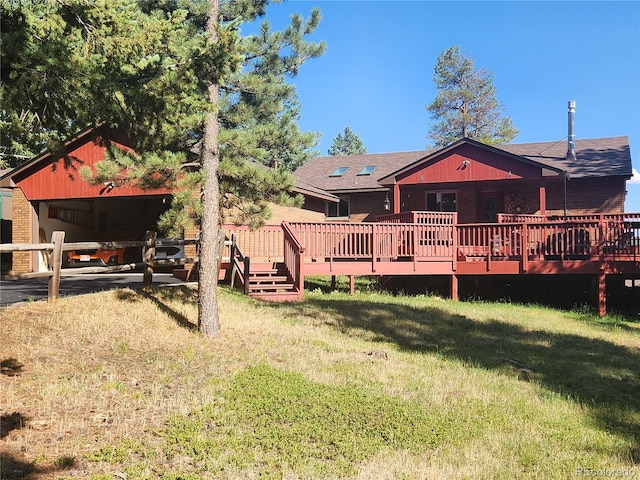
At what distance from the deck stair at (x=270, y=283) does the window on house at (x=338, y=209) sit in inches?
415

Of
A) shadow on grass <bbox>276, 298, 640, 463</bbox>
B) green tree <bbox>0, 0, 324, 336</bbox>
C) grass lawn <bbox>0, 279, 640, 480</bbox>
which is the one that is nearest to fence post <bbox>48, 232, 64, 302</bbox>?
grass lawn <bbox>0, 279, 640, 480</bbox>

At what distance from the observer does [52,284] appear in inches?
325

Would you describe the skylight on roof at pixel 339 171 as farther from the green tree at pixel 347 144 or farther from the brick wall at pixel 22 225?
the green tree at pixel 347 144

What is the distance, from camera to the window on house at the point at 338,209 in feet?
82.7

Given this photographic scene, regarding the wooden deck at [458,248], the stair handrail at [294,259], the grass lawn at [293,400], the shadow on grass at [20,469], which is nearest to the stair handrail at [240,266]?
the wooden deck at [458,248]

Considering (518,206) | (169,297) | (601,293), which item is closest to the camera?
(169,297)

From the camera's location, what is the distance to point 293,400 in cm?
540

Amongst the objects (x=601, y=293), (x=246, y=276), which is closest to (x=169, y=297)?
(x=246, y=276)

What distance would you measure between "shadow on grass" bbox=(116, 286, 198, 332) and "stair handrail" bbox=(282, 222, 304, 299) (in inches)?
114

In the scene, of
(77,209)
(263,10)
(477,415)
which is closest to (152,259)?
(263,10)

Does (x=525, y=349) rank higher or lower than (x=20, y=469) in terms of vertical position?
lower

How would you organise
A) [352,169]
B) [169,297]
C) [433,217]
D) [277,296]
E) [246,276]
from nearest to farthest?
1. [169,297]
2. [277,296]
3. [246,276]
4. [433,217]
5. [352,169]

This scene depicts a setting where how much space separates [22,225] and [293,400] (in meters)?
16.7

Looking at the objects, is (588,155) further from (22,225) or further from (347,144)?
(347,144)
